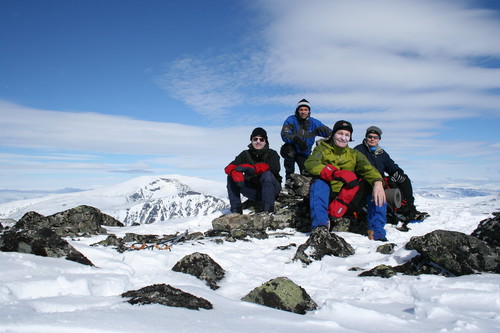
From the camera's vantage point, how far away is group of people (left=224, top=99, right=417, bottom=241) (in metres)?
7.95

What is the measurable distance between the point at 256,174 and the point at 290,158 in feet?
8.03

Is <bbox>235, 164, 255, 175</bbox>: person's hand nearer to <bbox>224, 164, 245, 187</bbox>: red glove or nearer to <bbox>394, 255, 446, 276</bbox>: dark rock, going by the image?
<bbox>224, 164, 245, 187</bbox>: red glove

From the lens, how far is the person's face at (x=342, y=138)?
8.09 m

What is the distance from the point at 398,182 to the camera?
32.0ft

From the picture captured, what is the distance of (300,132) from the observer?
12148 mm

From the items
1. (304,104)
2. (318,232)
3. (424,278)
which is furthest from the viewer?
(304,104)

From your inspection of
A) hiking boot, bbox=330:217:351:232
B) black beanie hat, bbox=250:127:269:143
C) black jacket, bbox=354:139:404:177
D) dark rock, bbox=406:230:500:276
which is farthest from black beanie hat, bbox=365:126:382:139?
dark rock, bbox=406:230:500:276

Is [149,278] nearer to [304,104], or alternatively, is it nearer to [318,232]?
[318,232]

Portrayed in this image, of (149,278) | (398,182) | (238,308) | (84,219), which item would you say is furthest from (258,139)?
(238,308)

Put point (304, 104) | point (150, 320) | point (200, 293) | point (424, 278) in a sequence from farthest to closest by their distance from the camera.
Answer: point (304, 104)
point (424, 278)
point (200, 293)
point (150, 320)

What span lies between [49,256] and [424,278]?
4.79 metres

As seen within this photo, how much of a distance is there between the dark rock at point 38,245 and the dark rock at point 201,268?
1220 mm

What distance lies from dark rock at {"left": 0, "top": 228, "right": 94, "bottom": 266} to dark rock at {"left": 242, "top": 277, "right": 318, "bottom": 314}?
2330 mm

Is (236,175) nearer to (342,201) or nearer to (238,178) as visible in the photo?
(238,178)
